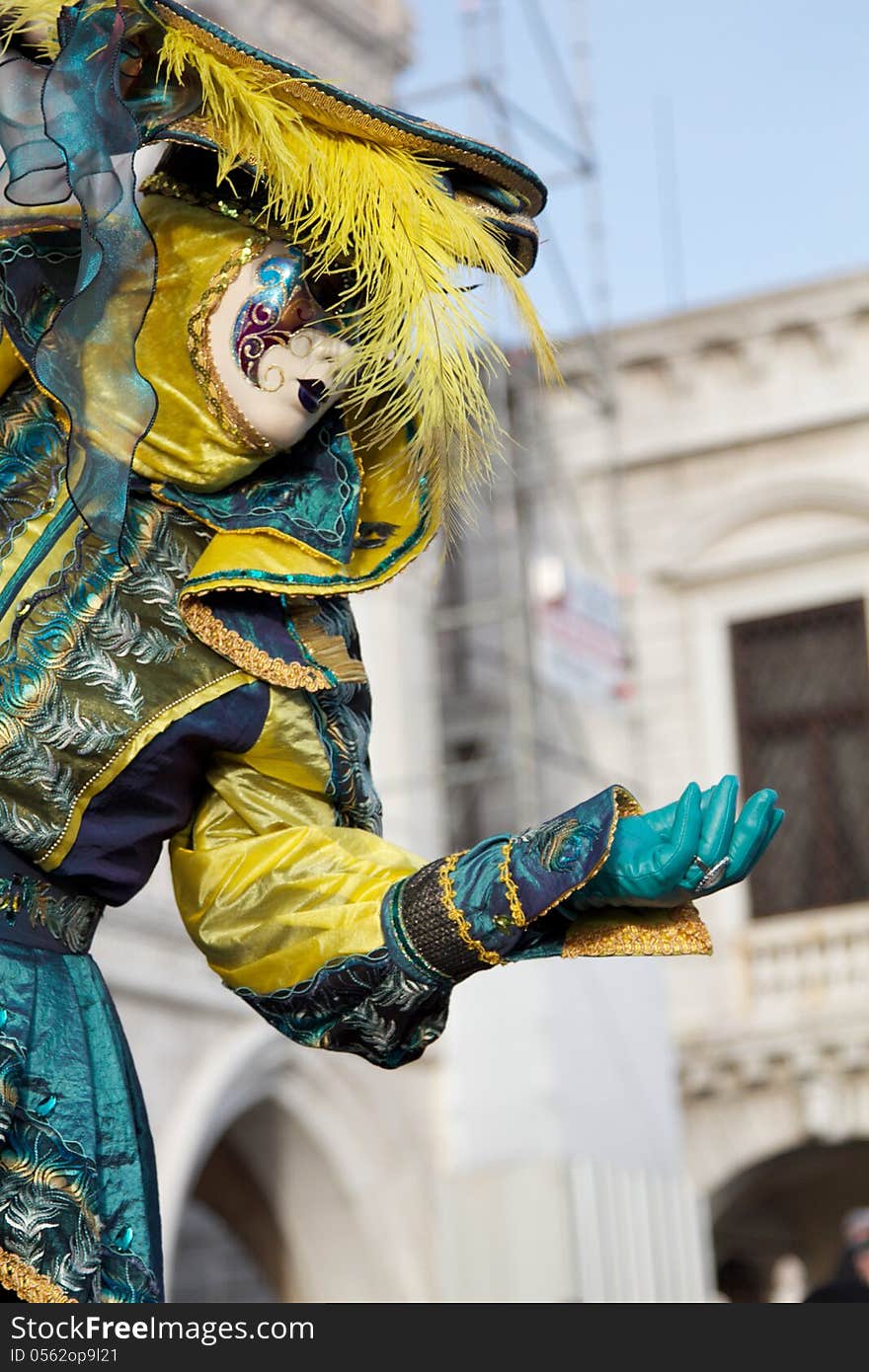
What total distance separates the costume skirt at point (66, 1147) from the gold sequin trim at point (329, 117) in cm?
69

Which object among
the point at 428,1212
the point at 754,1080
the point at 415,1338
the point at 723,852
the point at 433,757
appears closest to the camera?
the point at 415,1338

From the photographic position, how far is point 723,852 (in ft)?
5.82

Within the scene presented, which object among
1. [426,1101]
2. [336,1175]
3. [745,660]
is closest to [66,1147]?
[336,1175]

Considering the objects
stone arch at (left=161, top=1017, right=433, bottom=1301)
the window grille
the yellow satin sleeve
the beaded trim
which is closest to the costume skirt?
the yellow satin sleeve

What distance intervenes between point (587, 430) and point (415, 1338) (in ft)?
36.0

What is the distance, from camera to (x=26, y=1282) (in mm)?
1812

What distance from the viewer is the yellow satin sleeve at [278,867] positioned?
194 cm

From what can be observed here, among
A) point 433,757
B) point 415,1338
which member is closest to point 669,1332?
point 415,1338

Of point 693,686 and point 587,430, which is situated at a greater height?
point 587,430

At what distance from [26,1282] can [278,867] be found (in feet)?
1.23

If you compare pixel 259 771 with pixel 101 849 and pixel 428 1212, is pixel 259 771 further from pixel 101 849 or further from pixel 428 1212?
pixel 428 1212

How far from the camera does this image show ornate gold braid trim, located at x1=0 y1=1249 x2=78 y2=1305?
181 centimetres

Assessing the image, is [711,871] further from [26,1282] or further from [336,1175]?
[336,1175]

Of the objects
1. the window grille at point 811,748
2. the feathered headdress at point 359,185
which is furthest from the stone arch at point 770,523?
the feathered headdress at point 359,185
